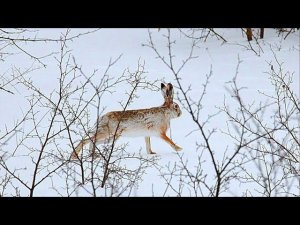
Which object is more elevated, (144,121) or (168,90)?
(168,90)

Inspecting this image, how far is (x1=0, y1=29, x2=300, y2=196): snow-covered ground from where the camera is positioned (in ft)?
26.7

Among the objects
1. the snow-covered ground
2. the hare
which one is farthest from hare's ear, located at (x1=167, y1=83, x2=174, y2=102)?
the snow-covered ground

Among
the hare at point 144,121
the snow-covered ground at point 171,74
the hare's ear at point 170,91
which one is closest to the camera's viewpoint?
the hare at point 144,121

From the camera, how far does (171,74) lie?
1578 cm

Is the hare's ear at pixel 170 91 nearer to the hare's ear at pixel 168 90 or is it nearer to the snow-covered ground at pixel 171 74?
the hare's ear at pixel 168 90

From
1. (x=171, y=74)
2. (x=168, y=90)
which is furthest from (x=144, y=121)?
(x=171, y=74)

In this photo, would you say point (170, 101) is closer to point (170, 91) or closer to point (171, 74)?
point (170, 91)

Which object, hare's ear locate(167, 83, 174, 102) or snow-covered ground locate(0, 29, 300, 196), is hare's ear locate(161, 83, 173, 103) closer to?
hare's ear locate(167, 83, 174, 102)

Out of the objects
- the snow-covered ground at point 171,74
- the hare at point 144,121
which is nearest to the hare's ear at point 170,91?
the hare at point 144,121

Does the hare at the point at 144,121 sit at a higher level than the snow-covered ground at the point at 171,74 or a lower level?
lower

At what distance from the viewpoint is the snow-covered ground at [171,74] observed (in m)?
8.14
